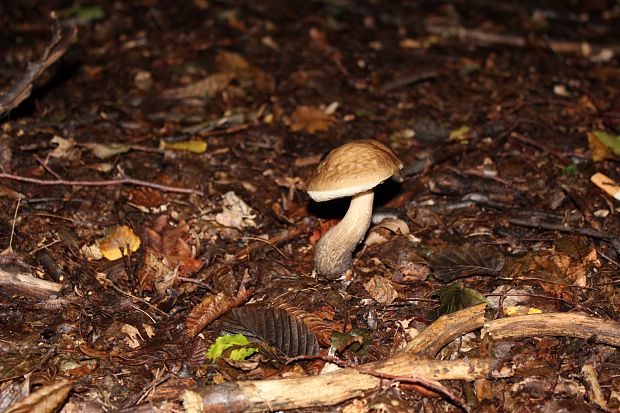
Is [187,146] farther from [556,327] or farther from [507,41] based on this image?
[507,41]

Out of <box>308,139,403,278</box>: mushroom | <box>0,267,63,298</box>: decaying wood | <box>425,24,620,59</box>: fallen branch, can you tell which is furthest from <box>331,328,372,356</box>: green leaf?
<box>425,24,620,59</box>: fallen branch

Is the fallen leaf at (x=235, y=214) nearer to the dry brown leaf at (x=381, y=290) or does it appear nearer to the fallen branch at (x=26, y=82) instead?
the dry brown leaf at (x=381, y=290)

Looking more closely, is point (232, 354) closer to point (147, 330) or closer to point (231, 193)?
point (147, 330)

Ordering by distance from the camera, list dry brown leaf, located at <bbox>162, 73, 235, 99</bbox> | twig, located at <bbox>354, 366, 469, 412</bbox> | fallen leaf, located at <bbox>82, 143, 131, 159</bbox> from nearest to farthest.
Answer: twig, located at <bbox>354, 366, 469, 412</bbox> → fallen leaf, located at <bbox>82, 143, 131, 159</bbox> → dry brown leaf, located at <bbox>162, 73, 235, 99</bbox>

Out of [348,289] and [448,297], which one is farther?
[348,289]

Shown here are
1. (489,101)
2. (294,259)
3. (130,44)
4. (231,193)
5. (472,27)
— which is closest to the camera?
(294,259)

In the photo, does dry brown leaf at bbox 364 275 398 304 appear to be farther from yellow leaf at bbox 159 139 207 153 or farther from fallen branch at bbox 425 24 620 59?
fallen branch at bbox 425 24 620 59

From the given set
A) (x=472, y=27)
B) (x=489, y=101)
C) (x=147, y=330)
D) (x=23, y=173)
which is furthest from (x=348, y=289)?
(x=472, y=27)
